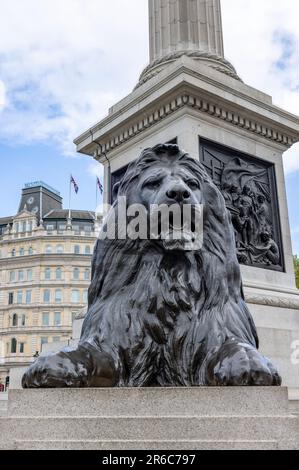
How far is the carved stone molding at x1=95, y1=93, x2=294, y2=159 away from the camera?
9.36 m

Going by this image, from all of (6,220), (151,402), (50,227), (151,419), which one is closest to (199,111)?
(151,402)

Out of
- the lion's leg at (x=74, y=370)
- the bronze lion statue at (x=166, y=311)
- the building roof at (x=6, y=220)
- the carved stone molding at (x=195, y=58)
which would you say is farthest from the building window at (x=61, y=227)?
the lion's leg at (x=74, y=370)

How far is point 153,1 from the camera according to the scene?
12.0 meters

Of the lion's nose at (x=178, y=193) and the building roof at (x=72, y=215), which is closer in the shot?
the lion's nose at (x=178, y=193)

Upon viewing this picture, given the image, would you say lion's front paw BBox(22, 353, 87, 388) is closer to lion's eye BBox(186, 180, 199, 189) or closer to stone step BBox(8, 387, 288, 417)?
stone step BBox(8, 387, 288, 417)

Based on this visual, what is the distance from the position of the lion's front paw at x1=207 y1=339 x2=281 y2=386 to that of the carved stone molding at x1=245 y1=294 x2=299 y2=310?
511cm

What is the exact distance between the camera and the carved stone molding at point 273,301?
28.0ft

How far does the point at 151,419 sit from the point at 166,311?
889mm

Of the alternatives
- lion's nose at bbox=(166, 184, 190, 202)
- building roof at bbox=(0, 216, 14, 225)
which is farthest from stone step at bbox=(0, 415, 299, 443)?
building roof at bbox=(0, 216, 14, 225)

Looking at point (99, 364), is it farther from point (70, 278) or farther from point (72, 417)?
point (70, 278)

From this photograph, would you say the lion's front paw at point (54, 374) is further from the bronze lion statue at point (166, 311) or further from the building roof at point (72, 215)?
the building roof at point (72, 215)

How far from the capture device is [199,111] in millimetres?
9453

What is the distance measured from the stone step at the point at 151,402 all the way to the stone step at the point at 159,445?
0.73 feet

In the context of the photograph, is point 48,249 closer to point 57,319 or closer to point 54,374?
point 57,319
